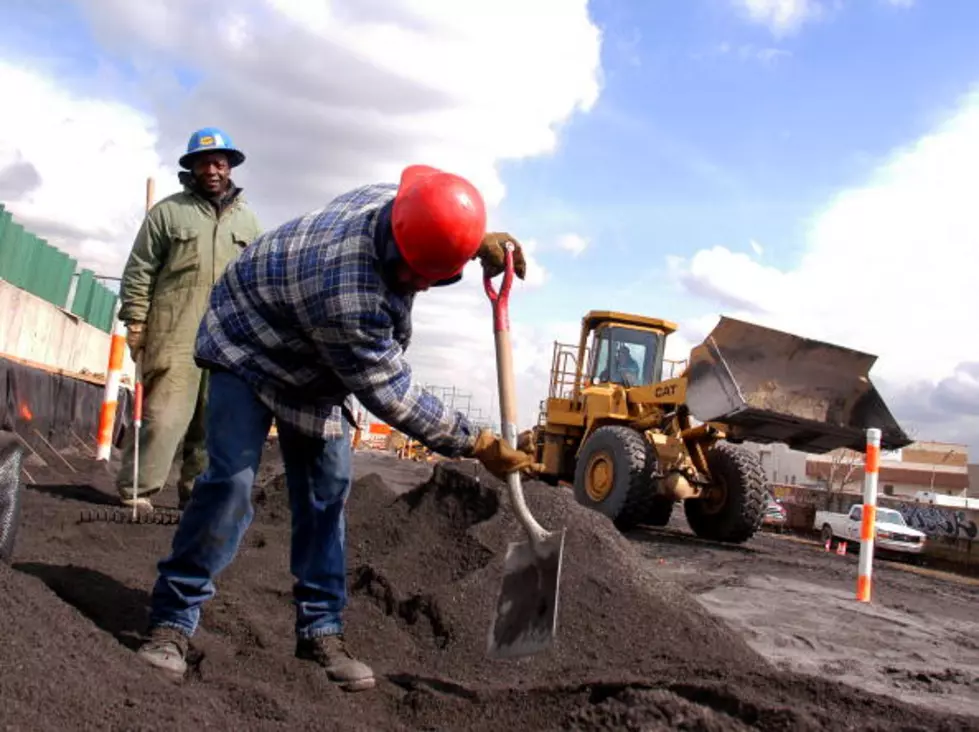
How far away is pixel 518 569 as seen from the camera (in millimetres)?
3090

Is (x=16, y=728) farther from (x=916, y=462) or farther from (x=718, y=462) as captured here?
(x=916, y=462)

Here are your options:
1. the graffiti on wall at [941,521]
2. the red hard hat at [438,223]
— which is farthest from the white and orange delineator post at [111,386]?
the graffiti on wall at [941,521]

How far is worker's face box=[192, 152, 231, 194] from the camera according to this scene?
15.9 feet

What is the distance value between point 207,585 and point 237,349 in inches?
29.9

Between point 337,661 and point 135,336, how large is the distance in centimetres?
273

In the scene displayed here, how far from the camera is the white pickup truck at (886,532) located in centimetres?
2011

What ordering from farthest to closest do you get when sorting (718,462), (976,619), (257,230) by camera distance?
(718,462)
(976,619)
(257,230)

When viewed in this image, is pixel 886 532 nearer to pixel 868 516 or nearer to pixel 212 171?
pixel 868 516

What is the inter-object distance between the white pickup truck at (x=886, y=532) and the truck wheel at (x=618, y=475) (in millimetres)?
11428

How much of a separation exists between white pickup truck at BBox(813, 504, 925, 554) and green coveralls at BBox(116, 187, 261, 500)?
17.4 metres

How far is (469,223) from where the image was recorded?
8.36 ft

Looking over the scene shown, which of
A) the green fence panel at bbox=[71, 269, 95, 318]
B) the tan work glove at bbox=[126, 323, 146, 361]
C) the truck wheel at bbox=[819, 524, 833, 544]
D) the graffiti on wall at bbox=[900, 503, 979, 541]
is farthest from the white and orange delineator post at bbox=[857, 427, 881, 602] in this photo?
the graffiti on wall at bbox=[900, 503, 979, 541]

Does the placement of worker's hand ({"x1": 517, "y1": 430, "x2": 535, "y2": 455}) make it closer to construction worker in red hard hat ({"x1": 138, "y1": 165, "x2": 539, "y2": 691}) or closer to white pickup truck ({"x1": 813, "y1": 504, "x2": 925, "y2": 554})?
construction worker in red hard hat ({"x1": 138, "y1": 165, "x2": 539, "y2": 691})

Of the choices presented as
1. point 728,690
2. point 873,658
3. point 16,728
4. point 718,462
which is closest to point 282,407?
point 16,728
